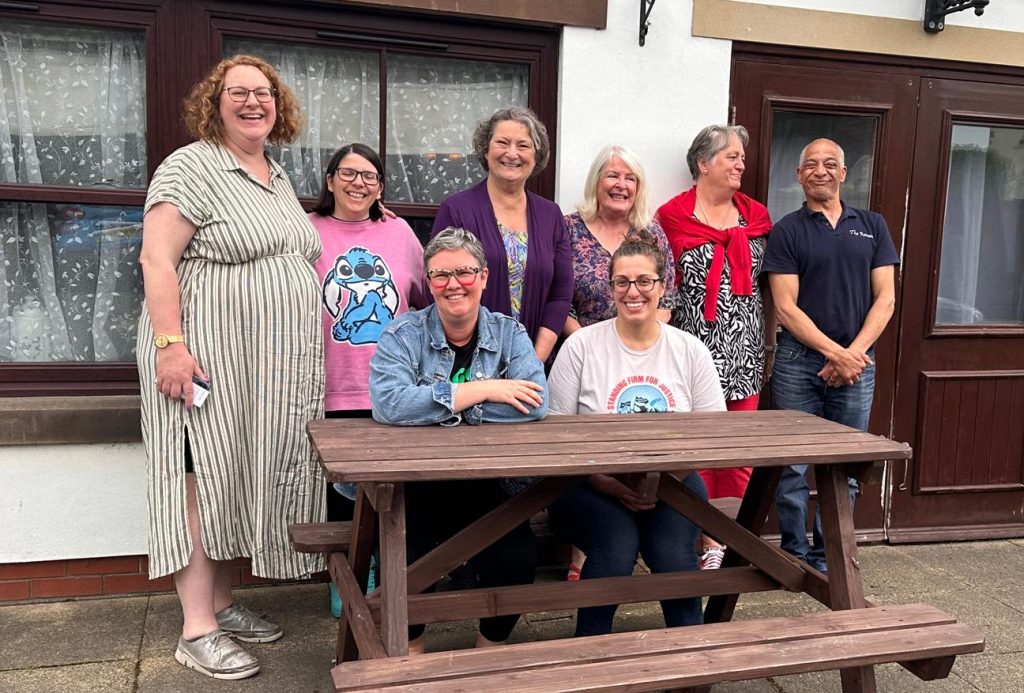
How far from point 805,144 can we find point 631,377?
1.91m

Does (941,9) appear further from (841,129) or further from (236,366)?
(236,366)

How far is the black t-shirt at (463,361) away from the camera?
2635 millimetres

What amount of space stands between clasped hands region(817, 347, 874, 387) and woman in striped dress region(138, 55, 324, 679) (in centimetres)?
204

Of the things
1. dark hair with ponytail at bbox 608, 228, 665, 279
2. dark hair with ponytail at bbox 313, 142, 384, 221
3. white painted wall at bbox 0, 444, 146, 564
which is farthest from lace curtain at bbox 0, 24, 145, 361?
dark hair with ponytail at bbox 608, 228, 665, 279

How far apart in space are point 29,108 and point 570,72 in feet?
Result: 6.94

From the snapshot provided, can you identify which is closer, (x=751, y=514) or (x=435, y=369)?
(x=435, y=369)

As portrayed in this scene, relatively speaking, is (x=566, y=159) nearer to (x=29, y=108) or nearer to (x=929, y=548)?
(x=29, y=108)

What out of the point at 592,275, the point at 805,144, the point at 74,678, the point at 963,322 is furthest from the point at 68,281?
the point at 963,322

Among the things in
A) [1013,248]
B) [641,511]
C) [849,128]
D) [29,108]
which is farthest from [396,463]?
[1013,248]

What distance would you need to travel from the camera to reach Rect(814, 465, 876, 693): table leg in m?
2.53

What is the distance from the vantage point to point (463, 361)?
265cm

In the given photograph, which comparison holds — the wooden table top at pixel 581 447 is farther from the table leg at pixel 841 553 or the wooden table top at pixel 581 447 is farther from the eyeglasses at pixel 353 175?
the eyeglasses at pixel 353 175

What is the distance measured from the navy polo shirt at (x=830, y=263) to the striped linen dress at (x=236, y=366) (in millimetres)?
1914

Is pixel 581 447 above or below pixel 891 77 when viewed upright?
below
